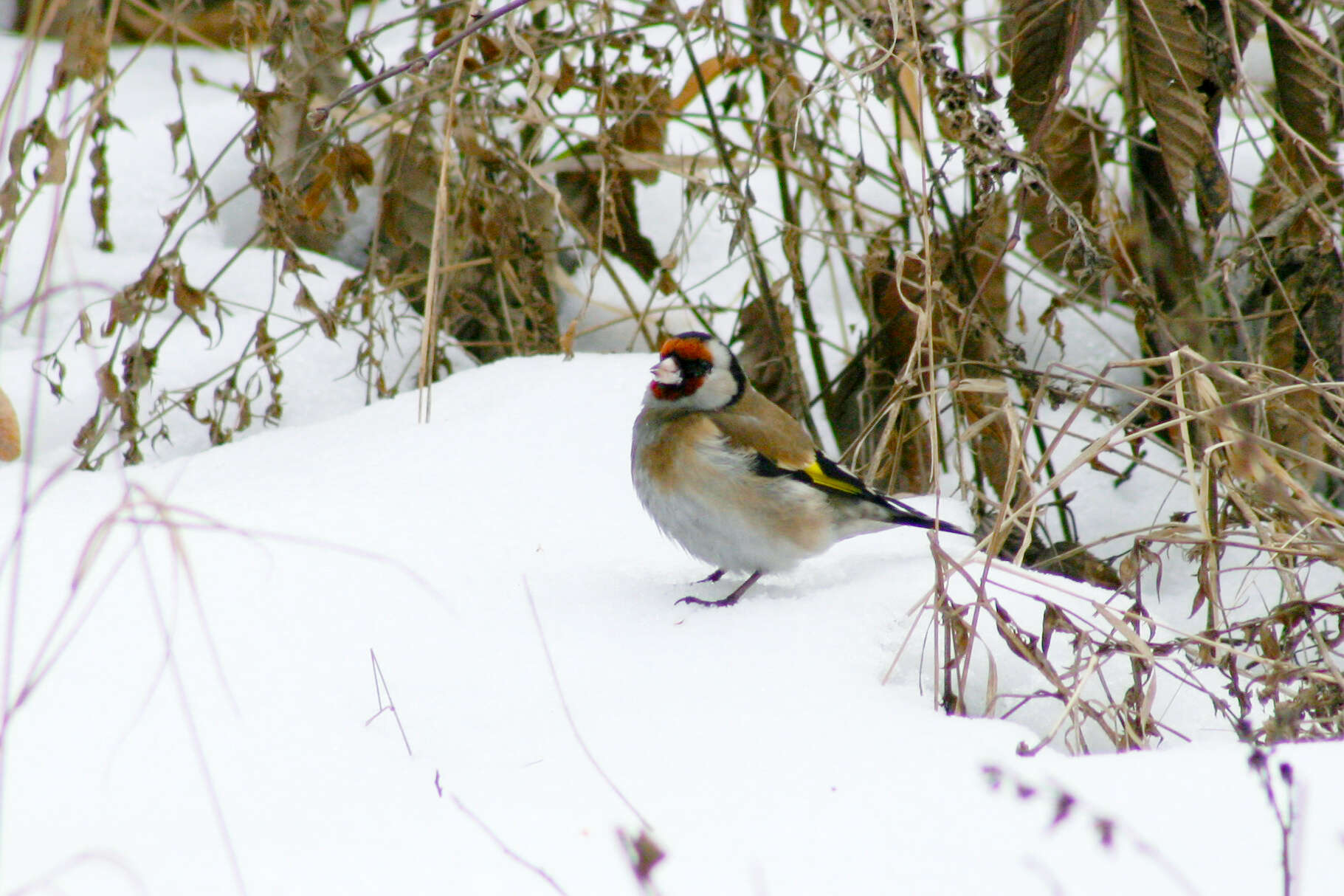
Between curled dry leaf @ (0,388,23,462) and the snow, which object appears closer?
the snow

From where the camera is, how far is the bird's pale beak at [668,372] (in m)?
3.54

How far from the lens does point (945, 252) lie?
4156mm

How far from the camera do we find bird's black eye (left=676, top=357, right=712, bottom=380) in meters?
3.59

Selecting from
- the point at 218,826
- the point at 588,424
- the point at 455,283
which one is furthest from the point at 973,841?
the point at 455,283

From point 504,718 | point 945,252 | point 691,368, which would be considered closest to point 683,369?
point 691,368

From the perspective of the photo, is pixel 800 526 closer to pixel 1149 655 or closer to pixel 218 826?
pixel 1149 655

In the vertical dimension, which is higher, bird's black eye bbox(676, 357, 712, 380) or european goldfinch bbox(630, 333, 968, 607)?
bird's black eye bbox(676, 357, 712, 380)

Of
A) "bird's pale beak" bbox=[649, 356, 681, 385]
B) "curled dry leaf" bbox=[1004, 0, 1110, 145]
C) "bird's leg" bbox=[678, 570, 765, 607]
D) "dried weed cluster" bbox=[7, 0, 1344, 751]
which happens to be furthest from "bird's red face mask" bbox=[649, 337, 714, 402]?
"curled dry leaf" bbox=[1004, 0, 1110, 145]

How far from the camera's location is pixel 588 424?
412 cm

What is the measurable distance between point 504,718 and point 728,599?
944 millimetres

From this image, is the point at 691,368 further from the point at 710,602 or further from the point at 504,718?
the point at 504,718

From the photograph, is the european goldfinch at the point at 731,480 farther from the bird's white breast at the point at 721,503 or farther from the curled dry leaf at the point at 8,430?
the curled dry leaf at the point at 8,430

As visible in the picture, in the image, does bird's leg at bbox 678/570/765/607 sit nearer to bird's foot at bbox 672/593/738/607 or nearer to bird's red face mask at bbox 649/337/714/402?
bird's foot at bbox 672/593/738/607

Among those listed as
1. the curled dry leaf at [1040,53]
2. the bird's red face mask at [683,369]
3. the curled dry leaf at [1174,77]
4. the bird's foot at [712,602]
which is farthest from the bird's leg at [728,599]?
the curled dry leaf at [1174,77]
